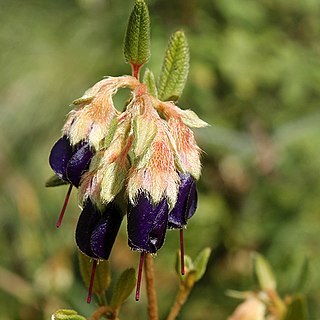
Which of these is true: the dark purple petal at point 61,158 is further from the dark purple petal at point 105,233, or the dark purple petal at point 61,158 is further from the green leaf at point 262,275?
the green leaf at point 262,275

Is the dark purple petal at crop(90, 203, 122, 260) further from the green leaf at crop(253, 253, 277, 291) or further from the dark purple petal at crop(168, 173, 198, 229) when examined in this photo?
the green leaf at crop(253, 253, 277, 291)

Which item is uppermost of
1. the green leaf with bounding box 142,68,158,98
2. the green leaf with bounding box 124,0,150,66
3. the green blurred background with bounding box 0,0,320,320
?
the green leaf with bounding box 124,0,150,66

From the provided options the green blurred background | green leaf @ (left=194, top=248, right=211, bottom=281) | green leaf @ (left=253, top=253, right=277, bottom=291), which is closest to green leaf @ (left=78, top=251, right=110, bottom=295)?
green leaf @ (left=194, top=248, right=211, bottom=281)

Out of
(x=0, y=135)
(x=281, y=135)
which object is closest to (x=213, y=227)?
(x=281, y=135)

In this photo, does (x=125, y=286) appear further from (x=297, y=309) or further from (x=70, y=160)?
(x=297, y=309)

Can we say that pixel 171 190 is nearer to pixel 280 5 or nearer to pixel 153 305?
pixel 153 305

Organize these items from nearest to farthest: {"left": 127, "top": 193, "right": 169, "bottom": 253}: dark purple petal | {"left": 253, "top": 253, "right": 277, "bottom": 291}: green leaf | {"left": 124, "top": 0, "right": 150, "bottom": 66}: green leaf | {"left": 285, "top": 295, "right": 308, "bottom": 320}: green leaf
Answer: {"left": 127, "top": 193, "right": 169, "bottom": 253}: dark purple petal
{"left": 124, "top": 0, "right": 150, "bottom": 66}: green leaf
{"left": 285, "top": 295, "right": 308, "bottom": 320}: green leaf
{"left": 253, "top": 253, "right": 277, "bottom": 291}: green leaf
